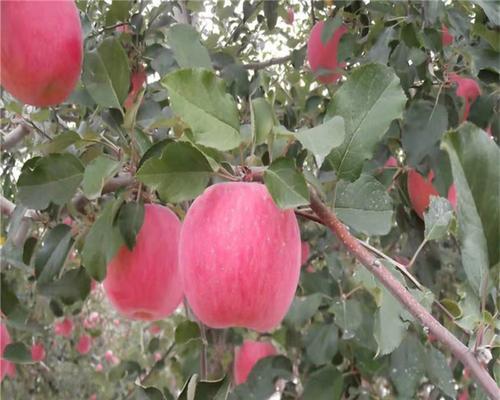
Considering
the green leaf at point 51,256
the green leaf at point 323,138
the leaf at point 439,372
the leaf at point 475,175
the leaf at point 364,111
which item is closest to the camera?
the leaf at point 475,175

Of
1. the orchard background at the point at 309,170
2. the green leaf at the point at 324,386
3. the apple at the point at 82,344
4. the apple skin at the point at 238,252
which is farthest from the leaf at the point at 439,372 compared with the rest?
the apple at the point at 82,344

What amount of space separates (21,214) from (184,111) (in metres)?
0.55

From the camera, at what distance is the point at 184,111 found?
69cm

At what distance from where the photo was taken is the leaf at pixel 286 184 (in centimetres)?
67

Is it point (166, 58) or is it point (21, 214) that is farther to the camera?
point (166, 58)

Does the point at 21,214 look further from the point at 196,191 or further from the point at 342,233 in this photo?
the point at 342,233

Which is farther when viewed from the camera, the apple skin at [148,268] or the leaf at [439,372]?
the leaf at [439,372]

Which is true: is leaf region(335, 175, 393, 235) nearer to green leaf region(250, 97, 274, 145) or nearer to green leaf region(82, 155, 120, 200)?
green leaf region(250, 97, 274, 145)

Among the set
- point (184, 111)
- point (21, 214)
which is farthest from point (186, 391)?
point (21, 214)

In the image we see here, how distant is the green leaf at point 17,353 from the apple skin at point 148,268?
311mm

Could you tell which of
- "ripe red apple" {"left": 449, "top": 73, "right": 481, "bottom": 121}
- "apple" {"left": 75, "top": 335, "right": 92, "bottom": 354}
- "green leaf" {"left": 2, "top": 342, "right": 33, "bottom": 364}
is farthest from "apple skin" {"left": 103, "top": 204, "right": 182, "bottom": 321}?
"apple" {"left": 75, "top": 335, "right": 92, "bottom": 354}

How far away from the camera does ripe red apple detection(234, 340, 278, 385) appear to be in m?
1.78

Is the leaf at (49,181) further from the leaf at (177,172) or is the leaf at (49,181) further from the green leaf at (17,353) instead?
the green leaf at (17,353)

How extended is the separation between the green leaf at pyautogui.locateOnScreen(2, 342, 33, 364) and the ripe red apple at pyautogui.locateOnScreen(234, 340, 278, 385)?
2.13ft
